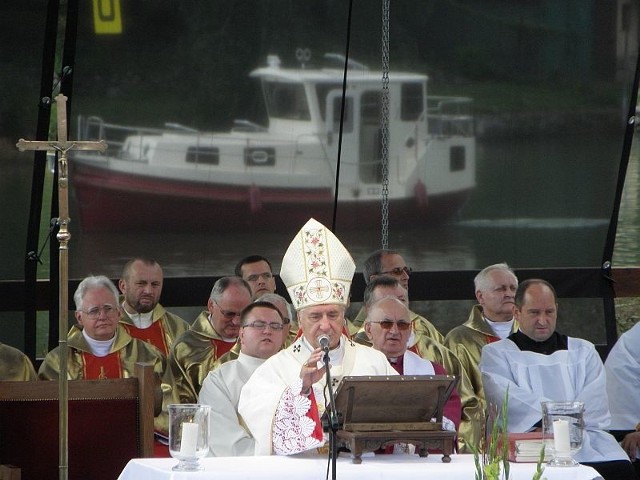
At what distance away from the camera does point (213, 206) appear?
9109 millimetres

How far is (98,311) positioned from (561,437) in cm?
336

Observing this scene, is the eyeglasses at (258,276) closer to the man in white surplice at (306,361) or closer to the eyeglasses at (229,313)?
the eyeglasses at (229,313)

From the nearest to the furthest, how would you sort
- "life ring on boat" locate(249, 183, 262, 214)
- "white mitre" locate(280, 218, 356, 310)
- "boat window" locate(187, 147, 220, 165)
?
"white mitre" locate(280, 218, 356, 310)
"boat window" locate(187, 147, 220, 165)
"life ring on boat" locate(249, 183, 262, 214)

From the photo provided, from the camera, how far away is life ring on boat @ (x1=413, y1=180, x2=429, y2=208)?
30.4ft

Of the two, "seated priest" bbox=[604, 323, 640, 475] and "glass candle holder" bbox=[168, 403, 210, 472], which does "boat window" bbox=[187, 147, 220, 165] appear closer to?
"seated priest" bbox=[604, 323, 640, 475]

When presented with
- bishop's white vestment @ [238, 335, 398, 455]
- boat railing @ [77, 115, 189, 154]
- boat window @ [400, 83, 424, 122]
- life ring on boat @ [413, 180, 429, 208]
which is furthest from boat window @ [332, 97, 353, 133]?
bishop's white vestment @ [238, 335, 398, 455]

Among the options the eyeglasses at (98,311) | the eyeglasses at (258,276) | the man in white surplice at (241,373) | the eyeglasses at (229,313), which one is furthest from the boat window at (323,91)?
the man in white surplice at (241,373)

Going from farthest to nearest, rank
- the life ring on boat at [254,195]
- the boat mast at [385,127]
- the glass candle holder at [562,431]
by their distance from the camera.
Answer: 1. the life ring on boat at [254,195]
2. the boat mast at [385,127]
3. the glass candle holder at [562,431]

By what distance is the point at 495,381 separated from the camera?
7.86 metres

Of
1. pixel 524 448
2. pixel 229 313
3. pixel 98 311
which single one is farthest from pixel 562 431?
pixel 98 311

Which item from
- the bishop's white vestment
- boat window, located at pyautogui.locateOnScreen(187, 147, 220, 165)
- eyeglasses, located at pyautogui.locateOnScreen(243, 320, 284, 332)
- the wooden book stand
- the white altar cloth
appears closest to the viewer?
the white altar cloth

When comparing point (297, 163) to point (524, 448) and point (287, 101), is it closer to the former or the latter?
point (287, 101)

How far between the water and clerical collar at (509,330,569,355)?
1.29 meters

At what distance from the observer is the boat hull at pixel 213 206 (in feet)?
29.2
